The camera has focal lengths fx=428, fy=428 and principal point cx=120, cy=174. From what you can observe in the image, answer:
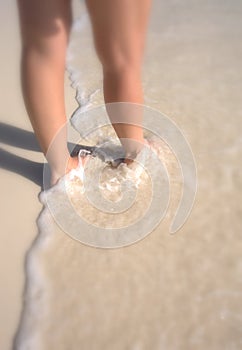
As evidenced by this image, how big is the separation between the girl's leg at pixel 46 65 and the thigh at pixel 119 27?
3.7 inches

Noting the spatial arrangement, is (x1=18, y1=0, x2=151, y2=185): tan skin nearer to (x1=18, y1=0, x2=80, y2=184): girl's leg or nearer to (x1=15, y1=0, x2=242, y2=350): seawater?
(x1=18, y1=0, x2=80, y2=184): girl's leg

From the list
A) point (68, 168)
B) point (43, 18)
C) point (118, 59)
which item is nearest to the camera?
point (43, 18)

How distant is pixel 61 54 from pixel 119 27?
201mm

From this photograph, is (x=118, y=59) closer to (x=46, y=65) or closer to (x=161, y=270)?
(x=46, y=65)

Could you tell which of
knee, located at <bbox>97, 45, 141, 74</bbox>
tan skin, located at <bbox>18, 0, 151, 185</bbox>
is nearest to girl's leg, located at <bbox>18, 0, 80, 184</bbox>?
tan skin, located at <bbox>18, 0, 151, 185</bbox>

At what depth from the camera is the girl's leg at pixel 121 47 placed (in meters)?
1.11

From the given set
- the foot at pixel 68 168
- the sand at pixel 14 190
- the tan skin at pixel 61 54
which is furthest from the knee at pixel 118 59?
the sand at pixel 14 190

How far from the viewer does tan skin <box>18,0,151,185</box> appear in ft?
3.65

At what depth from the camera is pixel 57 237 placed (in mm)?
1303

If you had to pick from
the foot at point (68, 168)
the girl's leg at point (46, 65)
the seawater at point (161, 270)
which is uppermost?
the girl's leg at point (46, 65)

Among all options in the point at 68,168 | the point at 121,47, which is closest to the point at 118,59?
the point at 121,47

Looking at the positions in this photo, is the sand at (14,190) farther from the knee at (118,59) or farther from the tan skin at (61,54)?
the knee at (118,59)

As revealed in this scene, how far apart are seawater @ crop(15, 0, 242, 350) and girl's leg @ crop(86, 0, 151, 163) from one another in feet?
0.75

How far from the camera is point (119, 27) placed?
1.14m
